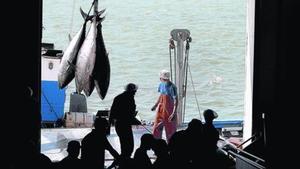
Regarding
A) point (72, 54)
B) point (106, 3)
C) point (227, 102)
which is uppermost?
point (106, 3)

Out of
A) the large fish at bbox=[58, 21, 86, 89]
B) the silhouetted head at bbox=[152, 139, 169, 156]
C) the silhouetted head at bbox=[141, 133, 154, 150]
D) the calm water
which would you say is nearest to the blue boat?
the large fish at bbox=[58, 21, 86, 89]

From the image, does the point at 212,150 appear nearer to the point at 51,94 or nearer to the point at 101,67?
the point at 101,67

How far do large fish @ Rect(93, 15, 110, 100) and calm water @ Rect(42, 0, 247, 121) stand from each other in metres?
4.65

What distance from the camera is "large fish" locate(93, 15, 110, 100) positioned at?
821 cm

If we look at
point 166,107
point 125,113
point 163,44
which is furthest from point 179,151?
point 163,44

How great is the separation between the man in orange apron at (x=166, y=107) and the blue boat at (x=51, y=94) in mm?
2048

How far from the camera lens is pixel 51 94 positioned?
9695mm

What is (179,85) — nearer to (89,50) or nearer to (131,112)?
(89,50)

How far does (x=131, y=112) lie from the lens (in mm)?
6785

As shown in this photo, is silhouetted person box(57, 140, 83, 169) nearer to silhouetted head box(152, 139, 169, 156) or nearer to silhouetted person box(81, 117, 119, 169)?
silhouetted person box(81, 117, 119, 169)

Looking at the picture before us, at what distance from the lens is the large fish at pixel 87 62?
27.0ft
